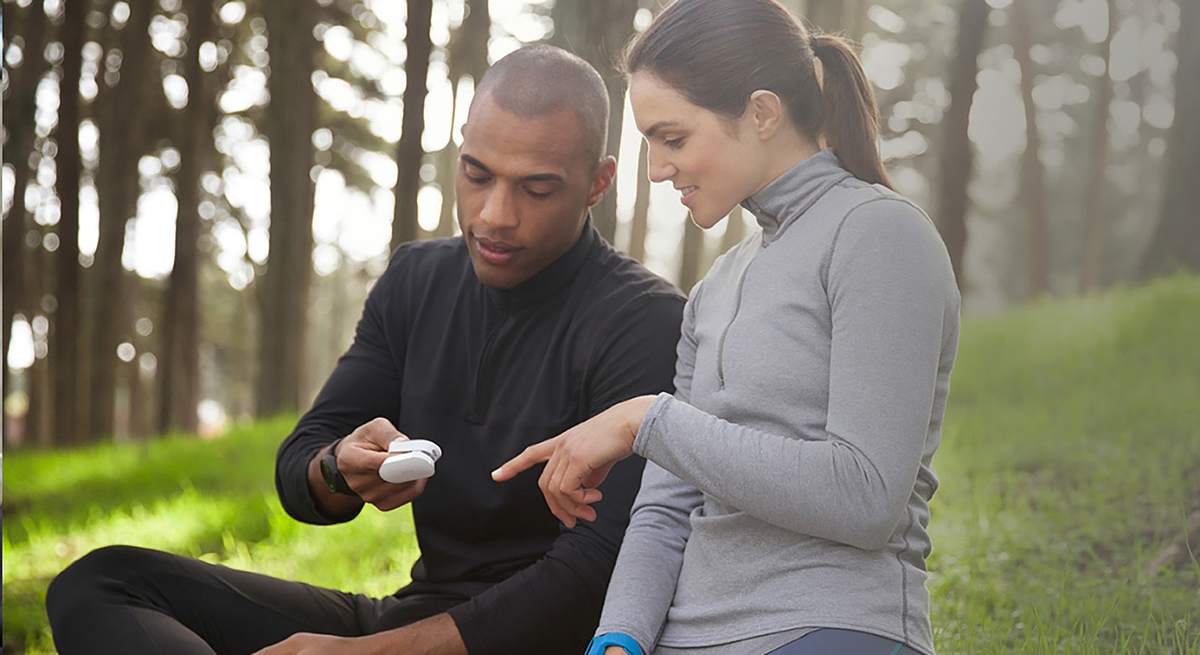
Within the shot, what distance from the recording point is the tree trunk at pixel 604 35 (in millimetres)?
4996

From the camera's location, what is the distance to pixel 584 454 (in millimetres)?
1585

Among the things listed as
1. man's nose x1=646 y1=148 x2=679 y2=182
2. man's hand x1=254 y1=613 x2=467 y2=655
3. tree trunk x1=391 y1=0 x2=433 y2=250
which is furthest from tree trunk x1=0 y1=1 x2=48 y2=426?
man's nose x1=646 y1=148 x2=679 y2=182

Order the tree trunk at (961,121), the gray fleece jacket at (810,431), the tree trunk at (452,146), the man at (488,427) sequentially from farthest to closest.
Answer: the tree trunk at (452,146) < the tree trunk at (961,121) < the man at (488,427) < the gray fleece jacket at (810,431)

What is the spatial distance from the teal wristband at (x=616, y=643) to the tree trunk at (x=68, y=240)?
39.0 feet

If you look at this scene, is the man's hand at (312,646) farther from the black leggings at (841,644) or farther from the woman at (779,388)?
the black leggings at (841,644)

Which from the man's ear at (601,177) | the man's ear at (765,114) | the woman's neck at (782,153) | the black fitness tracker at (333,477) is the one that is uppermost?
the man's ear at (765,114)

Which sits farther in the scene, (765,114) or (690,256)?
(690,256)

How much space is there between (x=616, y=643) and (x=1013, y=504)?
2.93 meters

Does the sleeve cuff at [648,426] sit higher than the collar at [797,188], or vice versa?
the collar at [797,188]

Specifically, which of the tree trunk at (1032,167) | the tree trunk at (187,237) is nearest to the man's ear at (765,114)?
the tree trunk at (187,237)

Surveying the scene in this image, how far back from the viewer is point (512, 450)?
2.28 metres

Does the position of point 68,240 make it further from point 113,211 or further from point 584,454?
point 584,454

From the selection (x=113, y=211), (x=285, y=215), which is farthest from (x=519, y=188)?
(x=113, y=211)

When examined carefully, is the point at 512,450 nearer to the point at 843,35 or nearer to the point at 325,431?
the point at 325,431
